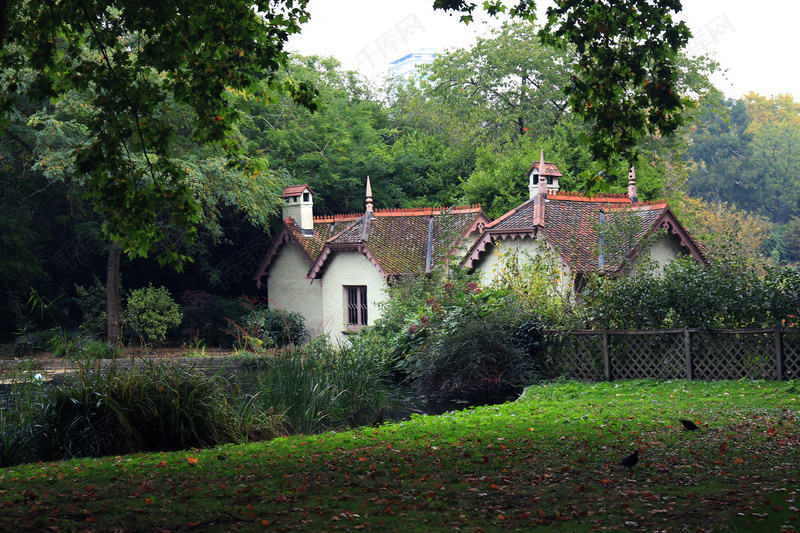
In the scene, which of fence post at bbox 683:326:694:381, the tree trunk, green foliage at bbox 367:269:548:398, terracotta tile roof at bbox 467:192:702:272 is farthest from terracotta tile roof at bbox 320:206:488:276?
fence post at bbox 683:326:694:381

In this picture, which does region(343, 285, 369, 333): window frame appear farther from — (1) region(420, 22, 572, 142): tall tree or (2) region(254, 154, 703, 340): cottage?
(1) region(420, 22, 572, 142): tall tree

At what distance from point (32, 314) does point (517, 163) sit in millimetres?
20915

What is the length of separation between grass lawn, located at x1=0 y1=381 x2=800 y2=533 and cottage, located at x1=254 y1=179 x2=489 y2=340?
49.3ft

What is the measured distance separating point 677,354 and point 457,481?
400 inches

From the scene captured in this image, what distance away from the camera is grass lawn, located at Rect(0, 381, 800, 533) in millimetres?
5469

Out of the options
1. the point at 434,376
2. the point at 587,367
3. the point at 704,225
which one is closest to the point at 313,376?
the point at 434,376

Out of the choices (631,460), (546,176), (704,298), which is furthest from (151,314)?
(631,460)

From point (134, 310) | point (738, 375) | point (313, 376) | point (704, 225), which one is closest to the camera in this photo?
point (313, 376)

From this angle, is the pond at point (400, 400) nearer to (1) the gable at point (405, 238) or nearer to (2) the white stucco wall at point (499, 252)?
(2) the white stucco wall at point (499, 252)

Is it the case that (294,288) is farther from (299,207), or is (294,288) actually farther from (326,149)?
(326,149)

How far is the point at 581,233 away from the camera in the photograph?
23.2 meters

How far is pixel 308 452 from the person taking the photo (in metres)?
8.65

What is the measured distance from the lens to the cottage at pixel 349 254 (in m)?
26.3

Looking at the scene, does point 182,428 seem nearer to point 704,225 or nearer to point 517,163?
point 517,163
